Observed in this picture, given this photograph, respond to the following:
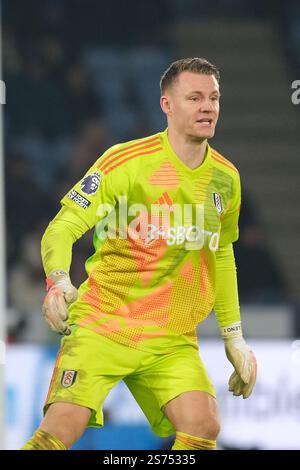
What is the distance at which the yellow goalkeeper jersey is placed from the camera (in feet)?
14.7

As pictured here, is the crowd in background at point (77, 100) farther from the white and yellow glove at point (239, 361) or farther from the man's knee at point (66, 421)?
the man's knee at point (66, 421)

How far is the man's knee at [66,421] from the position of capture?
4246mm

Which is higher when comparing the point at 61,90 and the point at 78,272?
the point at 61,90

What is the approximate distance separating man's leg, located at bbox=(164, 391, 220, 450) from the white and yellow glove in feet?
1.18

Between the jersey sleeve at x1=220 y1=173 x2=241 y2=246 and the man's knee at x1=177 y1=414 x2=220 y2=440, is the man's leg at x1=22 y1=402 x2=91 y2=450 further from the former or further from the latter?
the jersey sleeve at x1=220 y1=173 x2=241 y2=246

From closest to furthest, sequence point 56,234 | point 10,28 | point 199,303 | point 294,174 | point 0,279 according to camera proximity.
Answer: point 56,234
point 199,303
point 0,279
point 294,174
point 10,28

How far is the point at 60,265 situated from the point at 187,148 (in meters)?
0.79

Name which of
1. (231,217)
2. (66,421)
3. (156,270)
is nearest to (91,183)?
(156,270)

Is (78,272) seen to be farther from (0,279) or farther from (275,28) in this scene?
(275,28)

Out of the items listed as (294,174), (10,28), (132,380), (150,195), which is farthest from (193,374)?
(10,28)

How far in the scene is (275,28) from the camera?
1234 centimetres

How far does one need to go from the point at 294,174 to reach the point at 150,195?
681 cm
